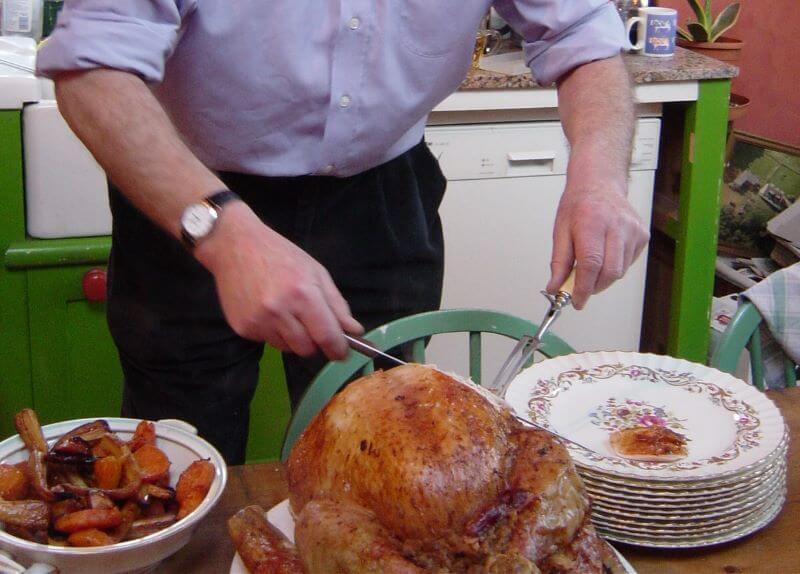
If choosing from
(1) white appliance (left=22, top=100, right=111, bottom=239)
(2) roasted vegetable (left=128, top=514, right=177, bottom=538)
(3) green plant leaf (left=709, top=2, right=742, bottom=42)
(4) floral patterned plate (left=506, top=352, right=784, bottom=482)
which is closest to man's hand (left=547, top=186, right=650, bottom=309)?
(4) floral patterned plate (left=506, top=352, right=784, bottom=482)

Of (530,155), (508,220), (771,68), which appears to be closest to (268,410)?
(508,220)

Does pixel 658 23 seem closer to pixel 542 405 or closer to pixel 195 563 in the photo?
pixel 542 405

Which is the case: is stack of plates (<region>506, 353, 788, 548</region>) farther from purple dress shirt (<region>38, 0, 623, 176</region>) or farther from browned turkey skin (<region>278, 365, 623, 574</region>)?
purple dress shirt (<region>38, 0, 623, 176</region>)

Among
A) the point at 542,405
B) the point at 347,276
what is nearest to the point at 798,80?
the point at 347,276

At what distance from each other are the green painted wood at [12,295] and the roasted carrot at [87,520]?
127 centimetres

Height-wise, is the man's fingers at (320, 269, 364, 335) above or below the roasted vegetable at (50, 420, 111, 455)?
above

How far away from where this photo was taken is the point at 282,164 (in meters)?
1.30

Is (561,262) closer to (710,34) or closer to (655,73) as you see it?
(655,73)

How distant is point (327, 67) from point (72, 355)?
3.55 feet

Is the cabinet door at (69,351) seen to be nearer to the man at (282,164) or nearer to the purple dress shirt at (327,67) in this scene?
the man at (282,164)

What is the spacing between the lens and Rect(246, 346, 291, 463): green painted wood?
7.15 feet

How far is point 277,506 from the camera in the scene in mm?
877

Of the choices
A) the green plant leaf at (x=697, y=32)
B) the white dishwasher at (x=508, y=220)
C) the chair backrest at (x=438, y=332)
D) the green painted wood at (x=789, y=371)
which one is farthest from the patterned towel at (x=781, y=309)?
the green plant leaf at (x=697, y=32)

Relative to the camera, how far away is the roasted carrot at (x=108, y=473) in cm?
84
